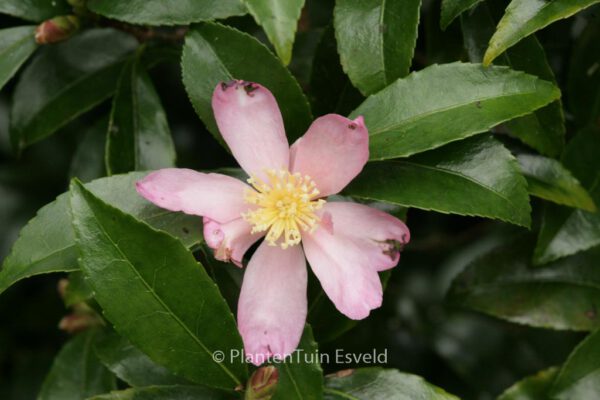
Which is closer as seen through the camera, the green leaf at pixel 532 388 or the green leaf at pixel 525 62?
the green leaf at pixel 525 62

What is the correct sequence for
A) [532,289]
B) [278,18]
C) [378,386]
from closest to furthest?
1. [278,18]
2. [378,386]
3. [532,289]

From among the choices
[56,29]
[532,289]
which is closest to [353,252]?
[532,289]

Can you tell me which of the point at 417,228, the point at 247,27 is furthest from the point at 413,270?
the point at 247,27

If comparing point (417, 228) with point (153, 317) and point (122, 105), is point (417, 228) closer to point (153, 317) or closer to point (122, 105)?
point (122, 105)

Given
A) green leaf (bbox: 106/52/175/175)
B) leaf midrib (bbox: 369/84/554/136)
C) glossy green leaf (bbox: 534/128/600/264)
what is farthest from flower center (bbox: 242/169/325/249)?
glossy green leaf (bbox: 534/128/600/264)

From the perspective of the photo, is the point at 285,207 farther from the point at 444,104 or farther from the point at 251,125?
the point at 444,104

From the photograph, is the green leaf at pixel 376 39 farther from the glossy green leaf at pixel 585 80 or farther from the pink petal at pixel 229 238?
the glossy green leaf at pixel 585 80

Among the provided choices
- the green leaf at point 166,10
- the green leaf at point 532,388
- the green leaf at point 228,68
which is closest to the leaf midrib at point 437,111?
the green leaf at point 228,68
